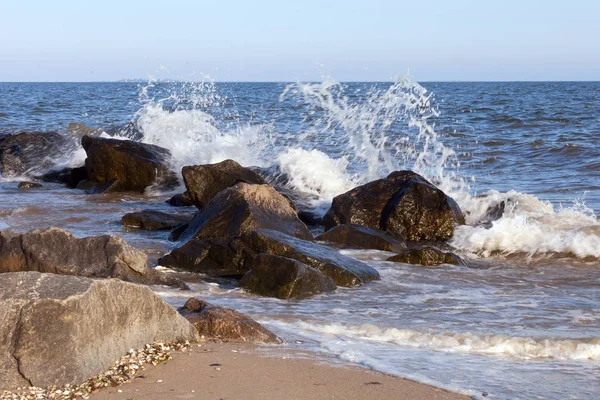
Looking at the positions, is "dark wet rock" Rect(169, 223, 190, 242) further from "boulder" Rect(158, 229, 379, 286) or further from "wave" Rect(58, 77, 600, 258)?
"wave" Rect(58, 77, 600, 258)

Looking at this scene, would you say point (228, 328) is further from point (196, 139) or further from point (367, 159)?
point (196, 139)

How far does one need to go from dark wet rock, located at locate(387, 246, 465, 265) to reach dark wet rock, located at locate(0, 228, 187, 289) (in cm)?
272

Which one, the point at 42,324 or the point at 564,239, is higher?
the point at 42,324

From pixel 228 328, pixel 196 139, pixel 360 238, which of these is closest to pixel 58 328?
pixel 228 328

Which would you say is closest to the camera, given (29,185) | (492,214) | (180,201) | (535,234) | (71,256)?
(71,256)

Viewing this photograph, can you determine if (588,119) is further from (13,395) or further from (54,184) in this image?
(13,395)

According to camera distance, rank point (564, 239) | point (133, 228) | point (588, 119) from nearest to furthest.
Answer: point (564, 239) → point (133, 228) → point (588, 119)

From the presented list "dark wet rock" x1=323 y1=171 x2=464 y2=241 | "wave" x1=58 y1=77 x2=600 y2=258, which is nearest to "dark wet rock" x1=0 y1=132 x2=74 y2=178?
"wave" x1=58 y1=77 x2=600 y2=258

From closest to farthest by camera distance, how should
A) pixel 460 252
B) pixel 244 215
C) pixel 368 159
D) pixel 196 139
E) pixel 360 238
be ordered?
pixel 244 215 < pixel 360 238 < pixel 460 252 < pixel 368 159 < pixel 196 139

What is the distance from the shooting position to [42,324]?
12.4 feet

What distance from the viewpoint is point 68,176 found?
14.9 m

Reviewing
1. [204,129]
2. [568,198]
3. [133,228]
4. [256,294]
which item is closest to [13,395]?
[256,294]

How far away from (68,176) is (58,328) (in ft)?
37.8

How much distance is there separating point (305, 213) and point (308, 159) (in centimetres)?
305
